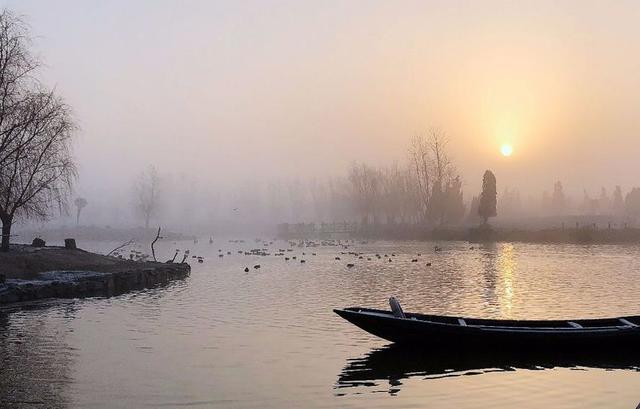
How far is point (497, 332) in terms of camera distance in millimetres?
18000

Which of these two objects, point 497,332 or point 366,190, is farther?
point 366,190

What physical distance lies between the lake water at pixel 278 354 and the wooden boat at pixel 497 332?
0.66 metres

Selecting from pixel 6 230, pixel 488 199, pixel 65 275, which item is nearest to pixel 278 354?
pixel 65 275

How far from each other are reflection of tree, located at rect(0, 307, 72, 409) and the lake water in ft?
0.12

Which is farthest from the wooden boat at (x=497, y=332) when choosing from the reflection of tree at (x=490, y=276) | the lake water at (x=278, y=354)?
the reflection of tree at (x=490, y=276)

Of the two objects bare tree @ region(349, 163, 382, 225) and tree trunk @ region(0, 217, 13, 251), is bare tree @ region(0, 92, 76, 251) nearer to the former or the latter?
tree trunk @ region(0, 217, 13, 251)

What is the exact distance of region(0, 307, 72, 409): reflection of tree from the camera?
1395cm

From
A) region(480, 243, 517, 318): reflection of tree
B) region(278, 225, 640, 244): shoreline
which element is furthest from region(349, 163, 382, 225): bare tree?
region(480, 243, 517, 318): reflection of tree

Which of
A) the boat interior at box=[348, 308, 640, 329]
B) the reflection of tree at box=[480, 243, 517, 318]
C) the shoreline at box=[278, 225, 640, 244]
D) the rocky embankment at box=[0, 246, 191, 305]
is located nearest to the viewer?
the boat interior at box=[348, 308, 640, 329]

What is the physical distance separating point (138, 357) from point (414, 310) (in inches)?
529

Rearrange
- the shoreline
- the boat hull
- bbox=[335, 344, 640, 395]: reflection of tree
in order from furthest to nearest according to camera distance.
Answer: the shoreline
the boat hull
bbox=[335, 344, 640, 395]: reflection of tree

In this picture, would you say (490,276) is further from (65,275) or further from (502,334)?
(65,275)

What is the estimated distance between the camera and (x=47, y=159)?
123 feet

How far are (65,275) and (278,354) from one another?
21.1 metres
